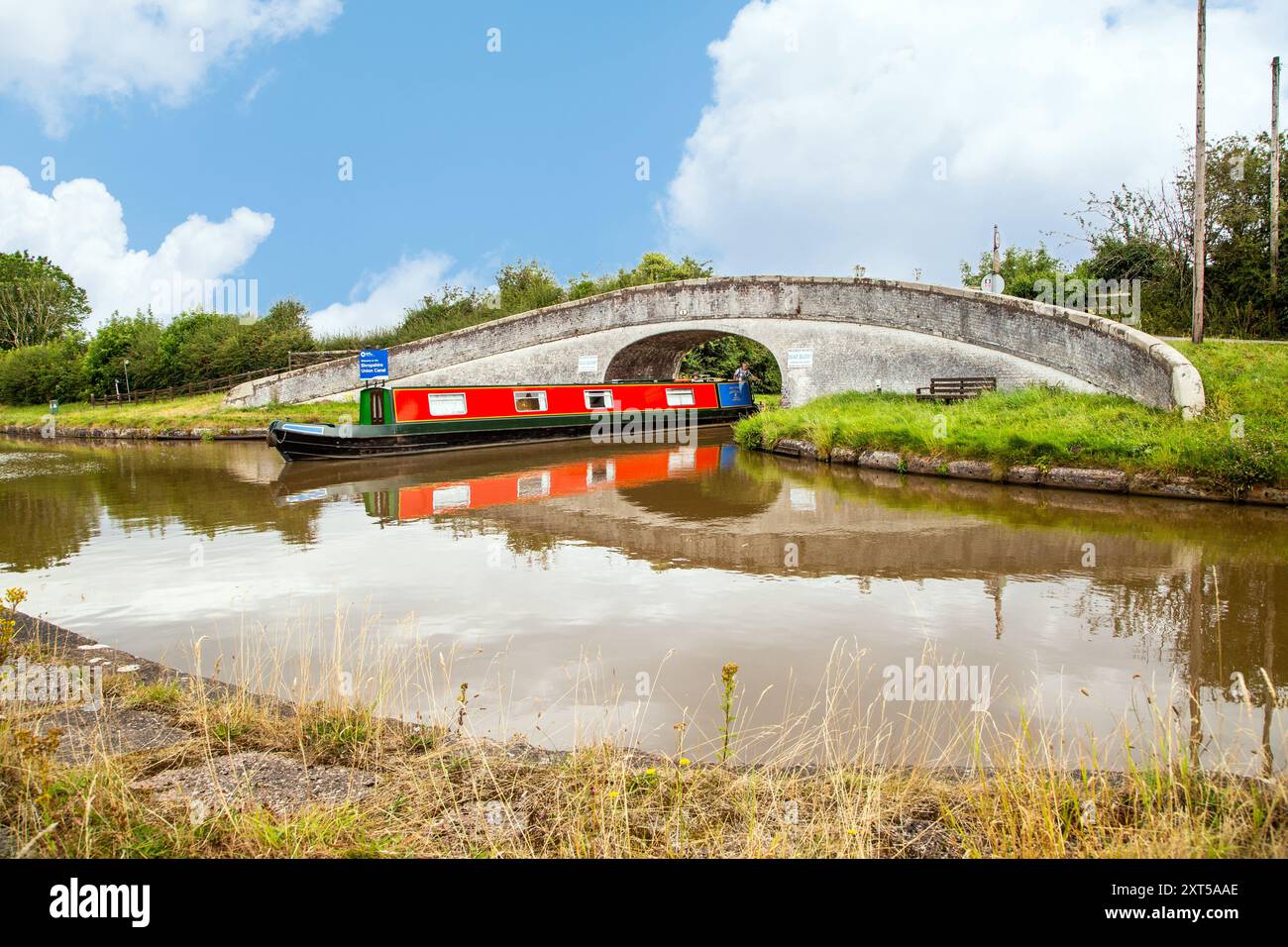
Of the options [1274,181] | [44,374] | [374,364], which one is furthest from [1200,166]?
[44,374]

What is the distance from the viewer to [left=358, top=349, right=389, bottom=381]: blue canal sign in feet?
71.2

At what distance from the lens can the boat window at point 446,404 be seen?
1653 centimetres

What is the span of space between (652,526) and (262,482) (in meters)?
7.05

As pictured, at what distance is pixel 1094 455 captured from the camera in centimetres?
970

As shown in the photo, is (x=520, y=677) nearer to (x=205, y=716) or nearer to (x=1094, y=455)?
(x=205, y=716)

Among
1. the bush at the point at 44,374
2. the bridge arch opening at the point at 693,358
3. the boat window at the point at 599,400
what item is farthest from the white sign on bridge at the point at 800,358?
the bush at the point at 44,374

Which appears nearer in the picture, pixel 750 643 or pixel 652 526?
pixel 750 643

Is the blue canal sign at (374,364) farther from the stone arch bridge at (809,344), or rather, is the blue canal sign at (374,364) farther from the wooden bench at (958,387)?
the wooden bench at (958,387)

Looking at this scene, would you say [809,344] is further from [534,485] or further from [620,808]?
[620,808]

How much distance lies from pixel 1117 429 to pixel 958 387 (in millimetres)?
4722

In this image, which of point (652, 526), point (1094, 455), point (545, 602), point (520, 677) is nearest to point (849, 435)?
point (1094, 455)

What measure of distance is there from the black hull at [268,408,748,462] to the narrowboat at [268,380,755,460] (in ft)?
0.06

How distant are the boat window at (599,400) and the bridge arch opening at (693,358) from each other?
2.10 meters

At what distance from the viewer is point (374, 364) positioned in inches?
868
